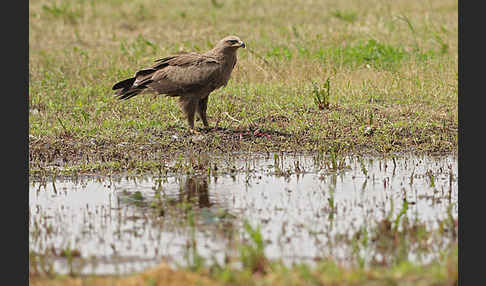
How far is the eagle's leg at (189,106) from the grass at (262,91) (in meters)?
0.18

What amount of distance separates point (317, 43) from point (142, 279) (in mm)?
10679

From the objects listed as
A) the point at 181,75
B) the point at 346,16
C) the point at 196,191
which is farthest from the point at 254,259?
the point at 346,16

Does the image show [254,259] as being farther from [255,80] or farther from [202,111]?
[255,80]

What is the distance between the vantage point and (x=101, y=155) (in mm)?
8672

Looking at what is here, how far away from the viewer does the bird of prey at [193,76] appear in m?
9.23

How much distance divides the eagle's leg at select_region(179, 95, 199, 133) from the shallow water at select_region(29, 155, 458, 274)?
1213mm

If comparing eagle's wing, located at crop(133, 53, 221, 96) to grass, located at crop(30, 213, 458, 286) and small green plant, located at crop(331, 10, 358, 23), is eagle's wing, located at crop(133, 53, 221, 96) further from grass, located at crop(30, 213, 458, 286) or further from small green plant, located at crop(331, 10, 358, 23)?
small green plant, located at crop(331, 10, 358, 23)

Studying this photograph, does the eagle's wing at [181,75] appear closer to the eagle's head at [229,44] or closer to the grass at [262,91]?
the eagle's head at [229,44]

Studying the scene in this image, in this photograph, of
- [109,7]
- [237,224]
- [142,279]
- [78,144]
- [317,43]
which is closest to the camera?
[142,279]

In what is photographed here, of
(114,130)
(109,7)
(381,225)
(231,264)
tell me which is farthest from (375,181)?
(109,7)

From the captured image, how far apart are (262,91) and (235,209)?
16.9ft

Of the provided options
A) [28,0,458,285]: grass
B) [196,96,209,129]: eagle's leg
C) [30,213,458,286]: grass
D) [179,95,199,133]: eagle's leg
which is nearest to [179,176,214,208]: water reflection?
[28,0,458,285]: grass

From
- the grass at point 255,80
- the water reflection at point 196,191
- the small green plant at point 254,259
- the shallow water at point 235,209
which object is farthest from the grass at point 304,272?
the grass at point 255,80

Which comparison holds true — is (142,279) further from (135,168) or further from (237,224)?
(135,168)
